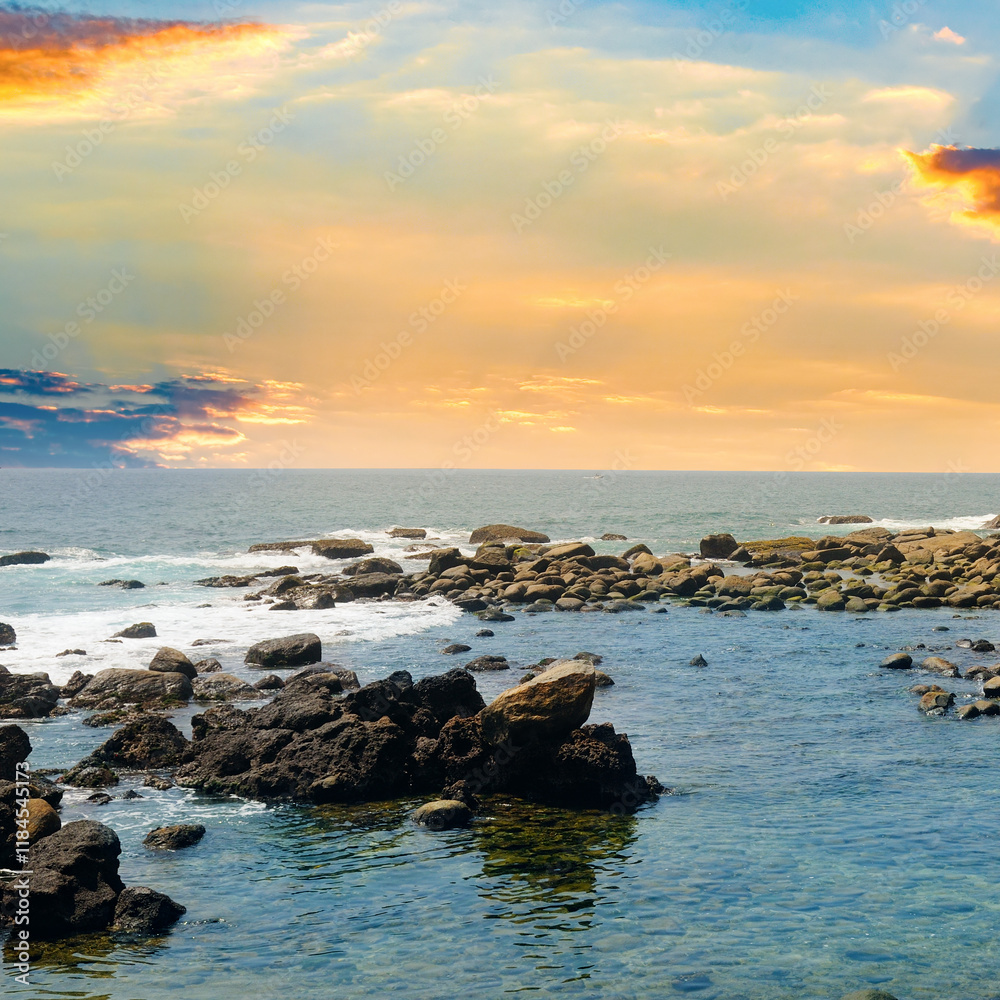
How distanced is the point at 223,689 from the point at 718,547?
47215mm

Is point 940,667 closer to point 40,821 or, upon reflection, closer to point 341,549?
point 40,821

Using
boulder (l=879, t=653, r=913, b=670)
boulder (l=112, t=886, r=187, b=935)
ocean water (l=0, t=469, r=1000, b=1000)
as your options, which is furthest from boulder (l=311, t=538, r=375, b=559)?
boulder (l=112, t=886, r=187, b=935)

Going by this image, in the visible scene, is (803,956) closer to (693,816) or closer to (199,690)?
(693,816)

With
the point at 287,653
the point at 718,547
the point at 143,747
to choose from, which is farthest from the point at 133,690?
the point at 718,547

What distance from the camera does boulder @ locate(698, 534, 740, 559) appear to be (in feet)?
226

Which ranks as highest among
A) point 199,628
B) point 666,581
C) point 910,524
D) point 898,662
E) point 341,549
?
point 910,524

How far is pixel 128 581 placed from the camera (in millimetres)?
55625

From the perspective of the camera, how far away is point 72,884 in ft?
44.9

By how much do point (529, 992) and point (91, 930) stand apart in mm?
6568

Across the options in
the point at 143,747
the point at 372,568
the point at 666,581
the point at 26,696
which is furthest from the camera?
the point at 372,568

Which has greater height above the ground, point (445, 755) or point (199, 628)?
point (445, 755)

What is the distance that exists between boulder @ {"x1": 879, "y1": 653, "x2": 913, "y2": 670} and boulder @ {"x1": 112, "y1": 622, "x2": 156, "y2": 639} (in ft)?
91.5

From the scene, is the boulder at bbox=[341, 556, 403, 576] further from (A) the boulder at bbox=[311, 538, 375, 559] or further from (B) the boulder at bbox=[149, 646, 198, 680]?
(B) the boulder at bbox=[149, 646, 198, 680]

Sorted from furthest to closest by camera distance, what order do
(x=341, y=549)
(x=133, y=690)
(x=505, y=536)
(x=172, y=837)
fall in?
(x=505, y=536) < (x=341, y=549) < (x=133, y=690) < (x=172, y=837)
